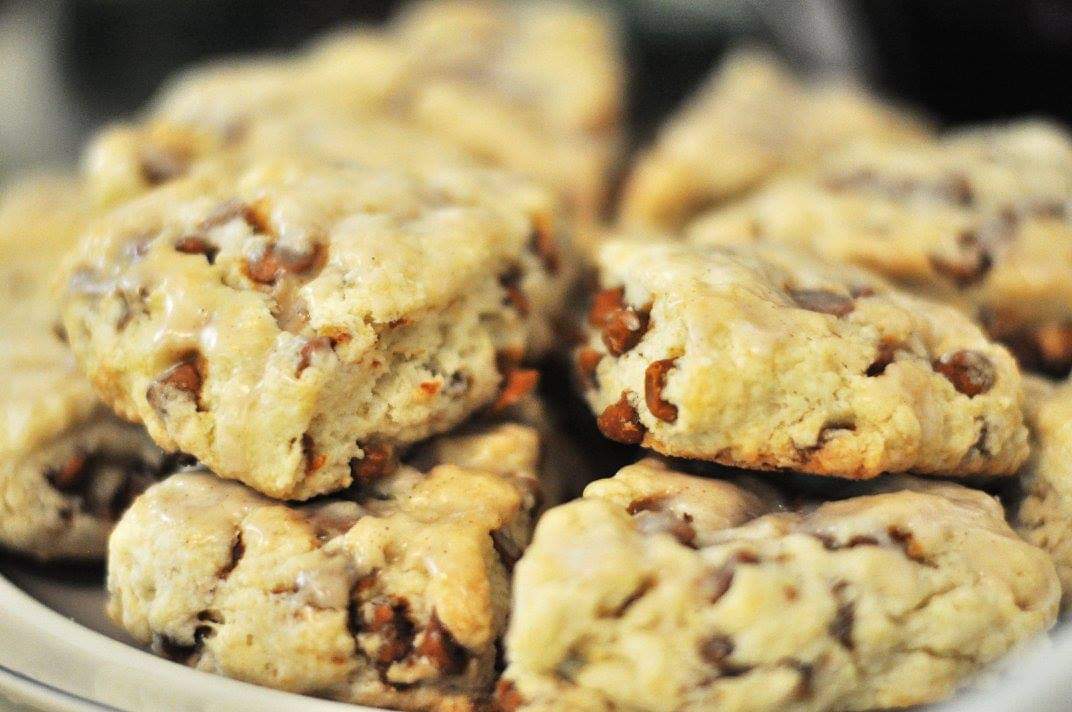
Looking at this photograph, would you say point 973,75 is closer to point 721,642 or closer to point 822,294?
point 822,294

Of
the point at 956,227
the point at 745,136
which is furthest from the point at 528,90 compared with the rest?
the point at 956,227

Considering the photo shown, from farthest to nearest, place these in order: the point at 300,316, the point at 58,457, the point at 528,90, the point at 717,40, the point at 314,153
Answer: the point at 717,40 → the point at 528,90 → the point at 314,153 → the point at 58,457 → the point at 300,316

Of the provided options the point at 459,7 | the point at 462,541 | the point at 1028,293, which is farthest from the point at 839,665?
the point at 459,7

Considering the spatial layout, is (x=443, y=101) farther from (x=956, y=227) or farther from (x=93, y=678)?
(x=93, y=678)

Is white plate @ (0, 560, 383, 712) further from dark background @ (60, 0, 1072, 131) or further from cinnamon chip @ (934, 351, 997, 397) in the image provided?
dark background @ (60, 0, 1072, 131)

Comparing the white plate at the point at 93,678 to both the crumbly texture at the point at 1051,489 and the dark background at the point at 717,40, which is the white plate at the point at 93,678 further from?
the dark background at the point at 717,40
